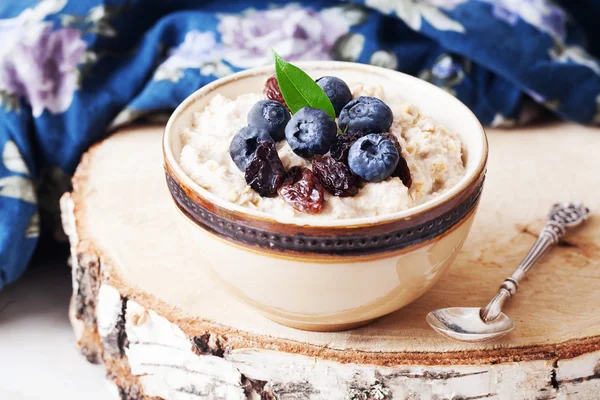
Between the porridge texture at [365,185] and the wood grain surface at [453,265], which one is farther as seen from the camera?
the wood grain surface at [453,265]

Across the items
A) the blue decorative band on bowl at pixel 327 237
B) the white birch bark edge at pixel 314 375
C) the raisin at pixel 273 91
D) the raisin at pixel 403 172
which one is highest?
the raisin at pixel 403 172

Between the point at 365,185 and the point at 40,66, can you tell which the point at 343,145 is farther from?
the point at 40,66

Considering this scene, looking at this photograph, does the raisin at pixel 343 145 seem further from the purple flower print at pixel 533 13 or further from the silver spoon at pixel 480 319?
the purple flower print at pixel 533 13

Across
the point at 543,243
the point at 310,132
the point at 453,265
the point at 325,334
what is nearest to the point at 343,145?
the point at 310,132

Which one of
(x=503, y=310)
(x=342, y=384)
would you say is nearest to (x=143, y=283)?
(x=342, y=384)

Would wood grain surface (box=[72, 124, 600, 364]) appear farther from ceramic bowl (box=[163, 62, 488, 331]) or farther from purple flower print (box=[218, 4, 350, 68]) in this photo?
purple flower print (box=[218, 4, 350, 68])

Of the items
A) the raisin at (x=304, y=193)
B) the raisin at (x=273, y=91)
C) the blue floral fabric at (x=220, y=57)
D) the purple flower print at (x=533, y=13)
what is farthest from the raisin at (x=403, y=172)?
the purple flower print at (x=533, y=13)

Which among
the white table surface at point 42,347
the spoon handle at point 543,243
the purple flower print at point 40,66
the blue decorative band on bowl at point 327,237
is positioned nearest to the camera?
the blue decorative band on bowl at point 327,237
